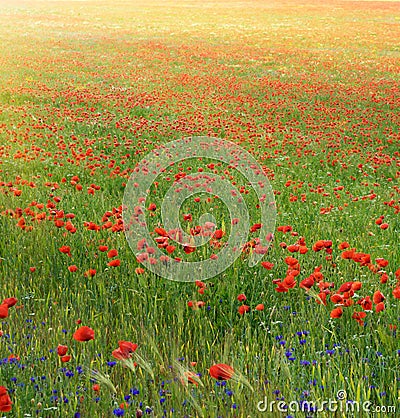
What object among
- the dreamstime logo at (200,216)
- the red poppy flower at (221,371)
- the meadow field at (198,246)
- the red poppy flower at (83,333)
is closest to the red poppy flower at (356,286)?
the meadow field at (198,246)

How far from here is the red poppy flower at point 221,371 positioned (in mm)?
2133

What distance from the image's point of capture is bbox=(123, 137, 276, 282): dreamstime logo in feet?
14.1

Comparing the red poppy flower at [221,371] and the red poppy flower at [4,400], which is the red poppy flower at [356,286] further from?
the red poppy flower at [4,400]

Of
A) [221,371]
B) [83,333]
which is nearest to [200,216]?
[83,333]

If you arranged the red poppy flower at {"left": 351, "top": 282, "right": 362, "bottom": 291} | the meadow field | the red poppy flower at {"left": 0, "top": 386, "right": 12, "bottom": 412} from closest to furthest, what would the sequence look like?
the red poppy flower at {"left": 0, "top": 386, "right": 12, "bottom": 412} < the meadow field < the red poppy flower at {"left": 351, "top": 282, "right": 362, "bottom": 291}

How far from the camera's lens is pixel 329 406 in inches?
98.2

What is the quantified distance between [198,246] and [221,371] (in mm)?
2527

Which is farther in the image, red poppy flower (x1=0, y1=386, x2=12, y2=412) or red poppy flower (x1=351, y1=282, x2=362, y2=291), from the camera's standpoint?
red poppy flower (x1=351, y1=282, x2=362, y2=291)

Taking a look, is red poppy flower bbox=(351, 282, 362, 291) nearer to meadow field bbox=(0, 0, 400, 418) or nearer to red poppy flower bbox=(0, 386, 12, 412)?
meadow field bbox=(0, 0, 400, 418)

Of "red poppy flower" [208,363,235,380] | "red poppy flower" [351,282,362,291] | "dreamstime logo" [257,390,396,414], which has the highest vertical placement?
"red poppy flower" [208,363,235,380]

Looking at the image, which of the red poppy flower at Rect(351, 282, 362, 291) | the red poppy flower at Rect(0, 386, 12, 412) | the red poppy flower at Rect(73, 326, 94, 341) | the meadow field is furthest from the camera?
the red poppy flower at Rect(351, 282, 362, 291)

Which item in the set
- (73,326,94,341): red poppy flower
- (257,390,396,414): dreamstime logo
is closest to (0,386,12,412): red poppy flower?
(73,326,94,341): red poppy flower

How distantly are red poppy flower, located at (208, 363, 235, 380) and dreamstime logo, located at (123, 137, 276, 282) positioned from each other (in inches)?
63.4

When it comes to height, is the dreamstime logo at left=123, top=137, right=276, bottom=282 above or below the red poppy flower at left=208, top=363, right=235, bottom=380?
below
